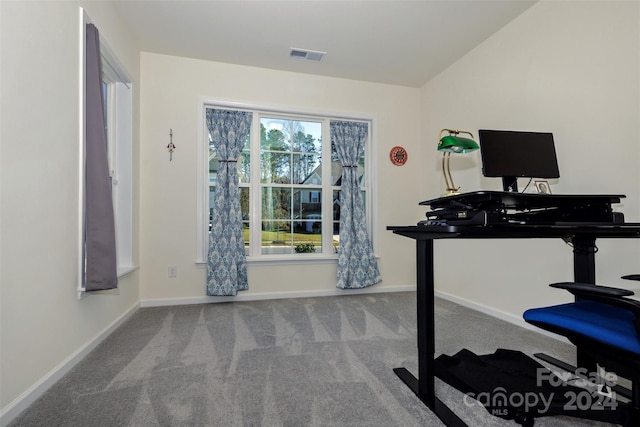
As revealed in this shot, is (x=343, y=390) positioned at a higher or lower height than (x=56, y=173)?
lower

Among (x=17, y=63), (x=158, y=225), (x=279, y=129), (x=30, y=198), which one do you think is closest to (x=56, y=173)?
(x=30, y=198)

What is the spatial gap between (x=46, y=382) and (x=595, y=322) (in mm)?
2466

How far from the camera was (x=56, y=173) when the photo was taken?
1688mm

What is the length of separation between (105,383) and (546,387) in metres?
2.34

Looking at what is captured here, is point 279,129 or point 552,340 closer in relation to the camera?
point 552,340

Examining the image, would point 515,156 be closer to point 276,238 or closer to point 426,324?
point 426,324

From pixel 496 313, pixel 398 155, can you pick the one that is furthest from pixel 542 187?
pixel 398 155

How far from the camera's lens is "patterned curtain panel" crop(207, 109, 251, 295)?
10.6ft

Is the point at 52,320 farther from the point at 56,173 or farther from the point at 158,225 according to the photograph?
the point at 158,225

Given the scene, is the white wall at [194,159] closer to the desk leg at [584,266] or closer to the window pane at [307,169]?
the window pane at [307,169]

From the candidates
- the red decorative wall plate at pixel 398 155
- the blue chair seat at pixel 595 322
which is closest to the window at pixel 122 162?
the red decorative wall plate at pixel 398 155

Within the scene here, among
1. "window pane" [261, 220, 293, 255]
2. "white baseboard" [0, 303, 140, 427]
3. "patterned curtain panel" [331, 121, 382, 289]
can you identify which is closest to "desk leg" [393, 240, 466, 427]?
"white baseboard" [0, 303, 140, 427]

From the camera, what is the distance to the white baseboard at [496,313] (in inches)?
93.2

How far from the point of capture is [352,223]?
3701 millimetres
